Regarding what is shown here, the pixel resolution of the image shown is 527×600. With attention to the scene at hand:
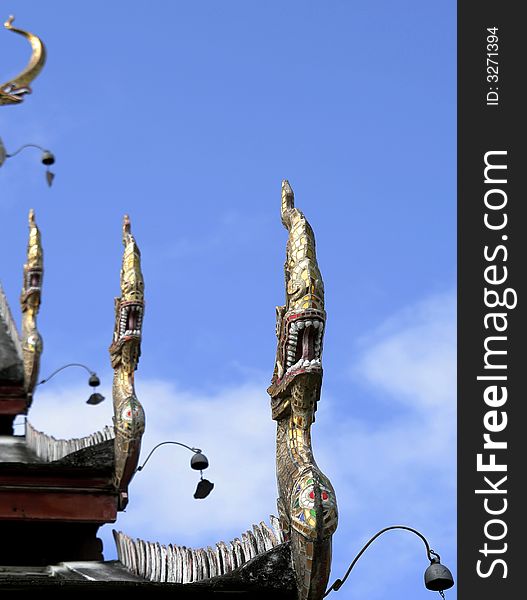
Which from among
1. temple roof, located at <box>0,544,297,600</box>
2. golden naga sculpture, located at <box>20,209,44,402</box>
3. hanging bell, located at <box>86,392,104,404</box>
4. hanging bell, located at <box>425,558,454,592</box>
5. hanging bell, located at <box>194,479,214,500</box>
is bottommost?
temple roof, located at <box>0,544,297,600</box>

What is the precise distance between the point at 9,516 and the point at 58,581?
570 cm

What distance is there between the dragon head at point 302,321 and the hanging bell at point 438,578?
184 cm

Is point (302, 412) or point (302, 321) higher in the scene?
point (302, 321)

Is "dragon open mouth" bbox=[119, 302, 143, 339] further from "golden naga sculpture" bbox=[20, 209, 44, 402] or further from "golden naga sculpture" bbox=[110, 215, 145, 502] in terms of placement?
"golden naga sculpture" bbox=[20, 209, 44, 402]

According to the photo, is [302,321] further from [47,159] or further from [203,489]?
[47,159]

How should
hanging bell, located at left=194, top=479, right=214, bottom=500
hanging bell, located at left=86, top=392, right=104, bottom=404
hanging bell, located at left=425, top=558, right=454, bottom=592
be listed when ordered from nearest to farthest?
1. hanging bell, located at left=425, top=558, right=454, bottom=592
2. hanging bell, located at left=194, top=479, right=214, bottom=500
3. hanging bell, located at left=86, top=392, right=104, bottom=404

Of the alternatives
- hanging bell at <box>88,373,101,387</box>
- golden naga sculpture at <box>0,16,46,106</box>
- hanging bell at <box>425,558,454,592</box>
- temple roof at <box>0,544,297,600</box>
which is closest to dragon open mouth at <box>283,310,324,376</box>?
temple roof at <box>0,544,297,600</box>

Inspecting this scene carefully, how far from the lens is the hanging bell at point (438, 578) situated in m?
13.0

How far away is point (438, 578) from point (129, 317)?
293 inches

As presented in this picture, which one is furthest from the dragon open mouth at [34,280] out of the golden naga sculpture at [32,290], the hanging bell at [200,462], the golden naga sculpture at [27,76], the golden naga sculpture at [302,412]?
the golden naga sculpture at [302,412]

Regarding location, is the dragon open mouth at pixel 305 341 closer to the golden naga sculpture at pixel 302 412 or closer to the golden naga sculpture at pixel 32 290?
the golden naga sculpture at pixel 302 412

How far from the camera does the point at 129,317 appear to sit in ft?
63.6

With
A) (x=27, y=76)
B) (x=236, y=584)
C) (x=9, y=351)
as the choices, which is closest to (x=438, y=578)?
(x=236, y=584)

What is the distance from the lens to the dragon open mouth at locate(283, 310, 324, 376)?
13.2 m
